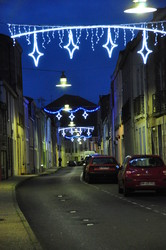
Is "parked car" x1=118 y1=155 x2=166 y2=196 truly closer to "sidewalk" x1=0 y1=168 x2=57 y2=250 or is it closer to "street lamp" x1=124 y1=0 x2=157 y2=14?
"sidewalk" x1=0 y1=168 x2=57 y2=250

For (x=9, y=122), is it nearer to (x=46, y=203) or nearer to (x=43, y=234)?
(x=46, y=203)

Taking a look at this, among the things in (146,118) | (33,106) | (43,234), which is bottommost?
(43,234)

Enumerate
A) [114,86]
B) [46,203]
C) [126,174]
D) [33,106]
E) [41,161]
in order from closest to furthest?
[46,203]
[126,174]
[114,86]
[33,106]
[41,161]

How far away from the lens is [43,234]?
39.2ft

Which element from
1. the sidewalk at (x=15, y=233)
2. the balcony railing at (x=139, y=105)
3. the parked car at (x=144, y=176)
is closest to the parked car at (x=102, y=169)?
the balcony railing at (x=139, y=105)

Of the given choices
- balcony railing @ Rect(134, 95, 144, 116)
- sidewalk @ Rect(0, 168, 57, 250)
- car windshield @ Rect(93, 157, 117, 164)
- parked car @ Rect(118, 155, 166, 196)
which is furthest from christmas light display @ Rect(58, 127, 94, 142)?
sidewalk @ Rect(0, 168, 57, 250)

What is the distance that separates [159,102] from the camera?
35.6 meters

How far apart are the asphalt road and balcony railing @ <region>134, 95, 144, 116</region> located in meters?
20.8

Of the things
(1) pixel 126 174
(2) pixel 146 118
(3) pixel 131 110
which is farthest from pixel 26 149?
(1) pixel 126 174

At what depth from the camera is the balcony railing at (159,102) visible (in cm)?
3461

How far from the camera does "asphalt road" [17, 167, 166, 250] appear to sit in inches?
412

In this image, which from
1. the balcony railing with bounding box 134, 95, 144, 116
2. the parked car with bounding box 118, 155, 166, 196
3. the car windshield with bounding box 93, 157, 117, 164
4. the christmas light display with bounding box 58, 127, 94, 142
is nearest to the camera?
the parked car with bounding box 118, 155, 166, 196

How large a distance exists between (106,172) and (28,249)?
968 inches

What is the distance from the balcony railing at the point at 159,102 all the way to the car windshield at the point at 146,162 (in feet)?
38.1
